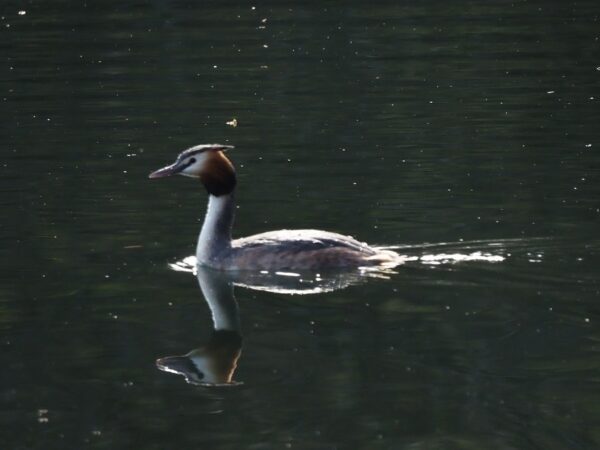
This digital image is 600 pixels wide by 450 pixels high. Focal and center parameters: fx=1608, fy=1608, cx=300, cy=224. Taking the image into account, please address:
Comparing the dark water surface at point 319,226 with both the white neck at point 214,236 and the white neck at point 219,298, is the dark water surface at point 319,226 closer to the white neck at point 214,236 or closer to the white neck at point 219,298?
the white neck at point 219,298

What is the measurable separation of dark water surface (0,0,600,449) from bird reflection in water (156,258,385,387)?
13 centimetres

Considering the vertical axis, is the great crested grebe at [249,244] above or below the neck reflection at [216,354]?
above

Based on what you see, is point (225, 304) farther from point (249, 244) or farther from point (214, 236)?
point (214, 236)

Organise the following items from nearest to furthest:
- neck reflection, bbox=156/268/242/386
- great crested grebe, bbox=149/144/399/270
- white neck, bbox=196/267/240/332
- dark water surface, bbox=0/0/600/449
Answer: dark water surface, bbox=0/0/600/449, neck reflection, bbox=156/268/242/386, white neck, bbox=196/267/240/332, great crested grebe, bbox=149/144/399/270

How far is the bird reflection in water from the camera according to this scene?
33.6 ft

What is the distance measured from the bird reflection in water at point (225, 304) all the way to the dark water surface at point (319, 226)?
5.0 inches

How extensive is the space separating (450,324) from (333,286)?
5.17 feet

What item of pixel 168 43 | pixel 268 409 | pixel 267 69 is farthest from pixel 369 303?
pixel 168 43

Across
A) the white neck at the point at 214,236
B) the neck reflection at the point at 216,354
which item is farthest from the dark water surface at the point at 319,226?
the white neck at the point at 214,236

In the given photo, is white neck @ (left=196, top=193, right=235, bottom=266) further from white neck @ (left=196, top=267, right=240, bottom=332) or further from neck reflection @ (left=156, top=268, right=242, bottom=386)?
neck reflection @ (left=156, top=268, right=242, bottom=386)

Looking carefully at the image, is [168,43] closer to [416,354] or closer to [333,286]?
[333,286]

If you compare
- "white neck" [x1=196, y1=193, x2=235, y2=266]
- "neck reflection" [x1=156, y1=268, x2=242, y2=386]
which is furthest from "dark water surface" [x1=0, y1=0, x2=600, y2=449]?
"white neck" [x1=196, y1=193, x2=235, y2=266]

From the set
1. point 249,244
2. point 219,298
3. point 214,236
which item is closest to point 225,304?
point 219,298

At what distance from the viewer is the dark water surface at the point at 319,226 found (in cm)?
926
